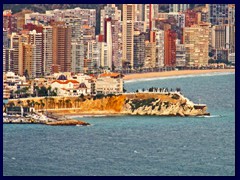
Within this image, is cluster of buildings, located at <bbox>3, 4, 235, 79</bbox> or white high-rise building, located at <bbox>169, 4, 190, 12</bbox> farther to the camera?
white high-rise building, located at <bbox>169, 4, 190, 12</bbox>

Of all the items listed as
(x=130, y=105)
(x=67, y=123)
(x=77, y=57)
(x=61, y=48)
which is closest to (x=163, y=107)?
(x=130, y=105)

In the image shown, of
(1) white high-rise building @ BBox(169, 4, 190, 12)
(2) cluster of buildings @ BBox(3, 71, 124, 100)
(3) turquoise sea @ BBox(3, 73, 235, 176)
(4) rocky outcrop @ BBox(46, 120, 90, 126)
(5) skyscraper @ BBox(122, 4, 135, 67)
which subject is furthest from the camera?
(1) white high-rise building @ BBox(169, 4, 190, 12)

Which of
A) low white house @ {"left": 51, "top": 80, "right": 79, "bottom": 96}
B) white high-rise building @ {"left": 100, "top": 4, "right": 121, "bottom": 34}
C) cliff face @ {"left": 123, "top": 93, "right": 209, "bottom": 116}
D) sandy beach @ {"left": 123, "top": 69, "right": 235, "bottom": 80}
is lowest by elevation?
cliff face @ {"left": 123, "top": 93, "right": 209, "bottom": 116}

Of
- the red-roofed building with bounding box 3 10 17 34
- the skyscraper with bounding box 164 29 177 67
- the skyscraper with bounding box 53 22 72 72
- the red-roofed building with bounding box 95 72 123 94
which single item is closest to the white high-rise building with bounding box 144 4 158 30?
the skyscraper with bounding box 164 29 177 67

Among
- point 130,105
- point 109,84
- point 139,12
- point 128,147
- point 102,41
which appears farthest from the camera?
point 139,12

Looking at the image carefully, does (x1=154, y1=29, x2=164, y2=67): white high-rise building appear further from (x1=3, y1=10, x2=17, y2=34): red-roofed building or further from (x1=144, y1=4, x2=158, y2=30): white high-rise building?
(x1=3, y1=10, x2=17, y2=34): red-roofed building

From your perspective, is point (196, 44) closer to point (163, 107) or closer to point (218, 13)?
point (218, 13)

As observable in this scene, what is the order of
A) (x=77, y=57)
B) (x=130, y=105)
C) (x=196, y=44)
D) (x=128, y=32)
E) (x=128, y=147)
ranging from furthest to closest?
(x=196, y=44), (x=128, y=32), (x=77, y=57), (x=130, y=105), (x=128, y=147)
